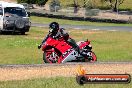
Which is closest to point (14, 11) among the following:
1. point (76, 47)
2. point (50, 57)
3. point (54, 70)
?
point (50, 57)

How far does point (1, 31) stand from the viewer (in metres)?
27.7

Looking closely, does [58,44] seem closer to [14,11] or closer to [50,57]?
[50,57]

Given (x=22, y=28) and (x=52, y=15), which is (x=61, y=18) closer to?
(x=52, y=15)

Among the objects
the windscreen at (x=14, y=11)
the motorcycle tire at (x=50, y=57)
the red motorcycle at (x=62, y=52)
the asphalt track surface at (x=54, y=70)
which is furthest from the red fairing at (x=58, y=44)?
the windscreen at (x=14, y=11)

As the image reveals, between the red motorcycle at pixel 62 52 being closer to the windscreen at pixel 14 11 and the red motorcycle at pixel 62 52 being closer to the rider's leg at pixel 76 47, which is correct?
the rider's leg at pixel 76 47

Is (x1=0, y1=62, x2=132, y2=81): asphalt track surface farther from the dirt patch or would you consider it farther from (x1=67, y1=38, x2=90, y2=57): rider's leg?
(x1=67, y1=38, x2=90, y2=57): rider's leg

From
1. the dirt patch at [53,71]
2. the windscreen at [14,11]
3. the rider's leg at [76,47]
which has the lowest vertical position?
the dirt patch at [53,71]

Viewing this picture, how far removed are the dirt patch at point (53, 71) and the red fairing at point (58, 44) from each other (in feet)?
4.13

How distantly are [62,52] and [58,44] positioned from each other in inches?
13.1

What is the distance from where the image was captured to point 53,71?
448 inches

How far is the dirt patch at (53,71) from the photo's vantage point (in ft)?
34.8

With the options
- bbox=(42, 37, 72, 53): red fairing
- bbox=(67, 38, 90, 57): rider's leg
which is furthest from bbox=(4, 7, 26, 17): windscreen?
bbox=(67, 38, 90, 57): rider's leg

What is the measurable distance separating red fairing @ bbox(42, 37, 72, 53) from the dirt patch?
126cm

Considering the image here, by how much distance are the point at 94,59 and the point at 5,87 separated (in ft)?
20.5
